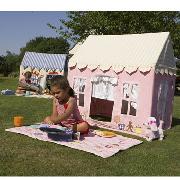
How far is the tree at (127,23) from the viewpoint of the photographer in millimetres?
26703

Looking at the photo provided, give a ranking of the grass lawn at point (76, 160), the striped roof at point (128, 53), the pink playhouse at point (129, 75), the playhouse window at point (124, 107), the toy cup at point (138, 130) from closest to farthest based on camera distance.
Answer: the grass lawn at point (76, 160) < the toy cup at point (138, 130) < the pink playhouse at point (129, 75) < the striped roof at point (128, 53) < the playhouse window at point (124, 107)

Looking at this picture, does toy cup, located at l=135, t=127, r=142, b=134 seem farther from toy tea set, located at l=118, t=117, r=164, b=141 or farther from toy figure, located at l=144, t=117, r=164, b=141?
toy figure, located at l=144, t=117, r=164, b=141

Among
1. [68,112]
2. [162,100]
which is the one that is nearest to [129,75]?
[162,100]

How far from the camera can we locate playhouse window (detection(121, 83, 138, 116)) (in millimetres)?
10156

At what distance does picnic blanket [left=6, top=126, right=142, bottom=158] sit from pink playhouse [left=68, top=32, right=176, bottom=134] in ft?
4.69

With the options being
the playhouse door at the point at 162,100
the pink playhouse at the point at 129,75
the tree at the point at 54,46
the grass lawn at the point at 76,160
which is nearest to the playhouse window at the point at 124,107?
the pink playhouse at the point at 129,75

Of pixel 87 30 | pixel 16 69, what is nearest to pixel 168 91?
pixel 87 30

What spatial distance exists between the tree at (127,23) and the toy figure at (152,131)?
1779 cm

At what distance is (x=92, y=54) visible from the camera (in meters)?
11.3

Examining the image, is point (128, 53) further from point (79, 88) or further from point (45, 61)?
point (45, 61)

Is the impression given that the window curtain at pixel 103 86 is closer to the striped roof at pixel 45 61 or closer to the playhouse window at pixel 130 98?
the playhouse window at pixel 130 98

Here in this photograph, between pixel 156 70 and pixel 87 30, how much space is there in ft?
64.9

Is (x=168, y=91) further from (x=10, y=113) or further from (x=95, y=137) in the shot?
(x=10, y=113)

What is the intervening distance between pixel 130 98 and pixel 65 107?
88.4 inches
